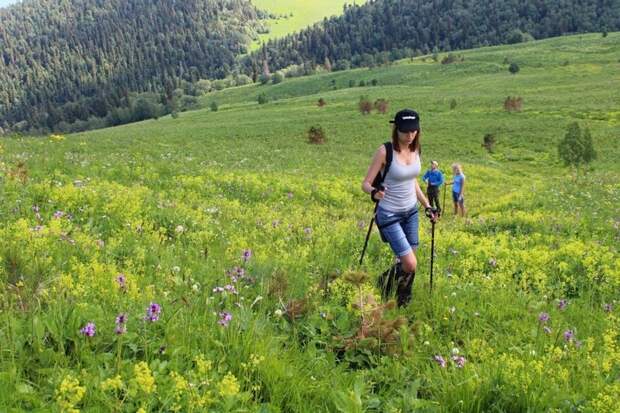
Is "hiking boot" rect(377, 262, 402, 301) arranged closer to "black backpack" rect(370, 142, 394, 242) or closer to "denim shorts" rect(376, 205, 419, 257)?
"denim shorts" rect(376, 205, 419, 257)

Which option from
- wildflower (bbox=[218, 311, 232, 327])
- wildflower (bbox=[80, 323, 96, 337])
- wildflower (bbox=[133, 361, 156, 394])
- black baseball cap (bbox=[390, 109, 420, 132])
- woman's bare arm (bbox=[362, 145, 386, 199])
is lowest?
wildflower (bbox=[218, 311, 232, 327])

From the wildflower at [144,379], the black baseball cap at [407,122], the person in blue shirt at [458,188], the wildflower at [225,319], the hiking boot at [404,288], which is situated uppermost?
the black baseball cap at [407,122]

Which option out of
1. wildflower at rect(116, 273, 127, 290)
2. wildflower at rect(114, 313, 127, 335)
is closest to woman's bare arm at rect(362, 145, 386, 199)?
wildflower at rect(116, 273, 127, 290)

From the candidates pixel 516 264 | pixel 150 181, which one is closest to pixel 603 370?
pixel 516 264

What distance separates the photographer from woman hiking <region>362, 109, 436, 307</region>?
6520 millimetres

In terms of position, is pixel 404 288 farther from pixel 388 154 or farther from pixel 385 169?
pixel 388 154

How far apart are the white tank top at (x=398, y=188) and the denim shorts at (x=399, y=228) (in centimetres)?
9

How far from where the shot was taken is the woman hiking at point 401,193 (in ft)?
21.4

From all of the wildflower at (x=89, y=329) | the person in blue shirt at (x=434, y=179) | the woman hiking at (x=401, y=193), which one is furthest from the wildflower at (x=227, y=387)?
the person in blue shirt at (x=434, y=179)

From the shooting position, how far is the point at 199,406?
297 centimetres

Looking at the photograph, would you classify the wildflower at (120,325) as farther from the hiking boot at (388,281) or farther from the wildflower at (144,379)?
the hiking boot at (388,281)

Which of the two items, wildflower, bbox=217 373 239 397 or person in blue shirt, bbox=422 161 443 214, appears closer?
wildflower, bbox=217 373 239 397

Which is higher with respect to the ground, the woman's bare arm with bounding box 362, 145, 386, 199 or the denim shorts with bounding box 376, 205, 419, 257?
the woman's bare arm with bounding box 362, 145, 386, 199

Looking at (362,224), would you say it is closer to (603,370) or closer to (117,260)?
(117,260)
